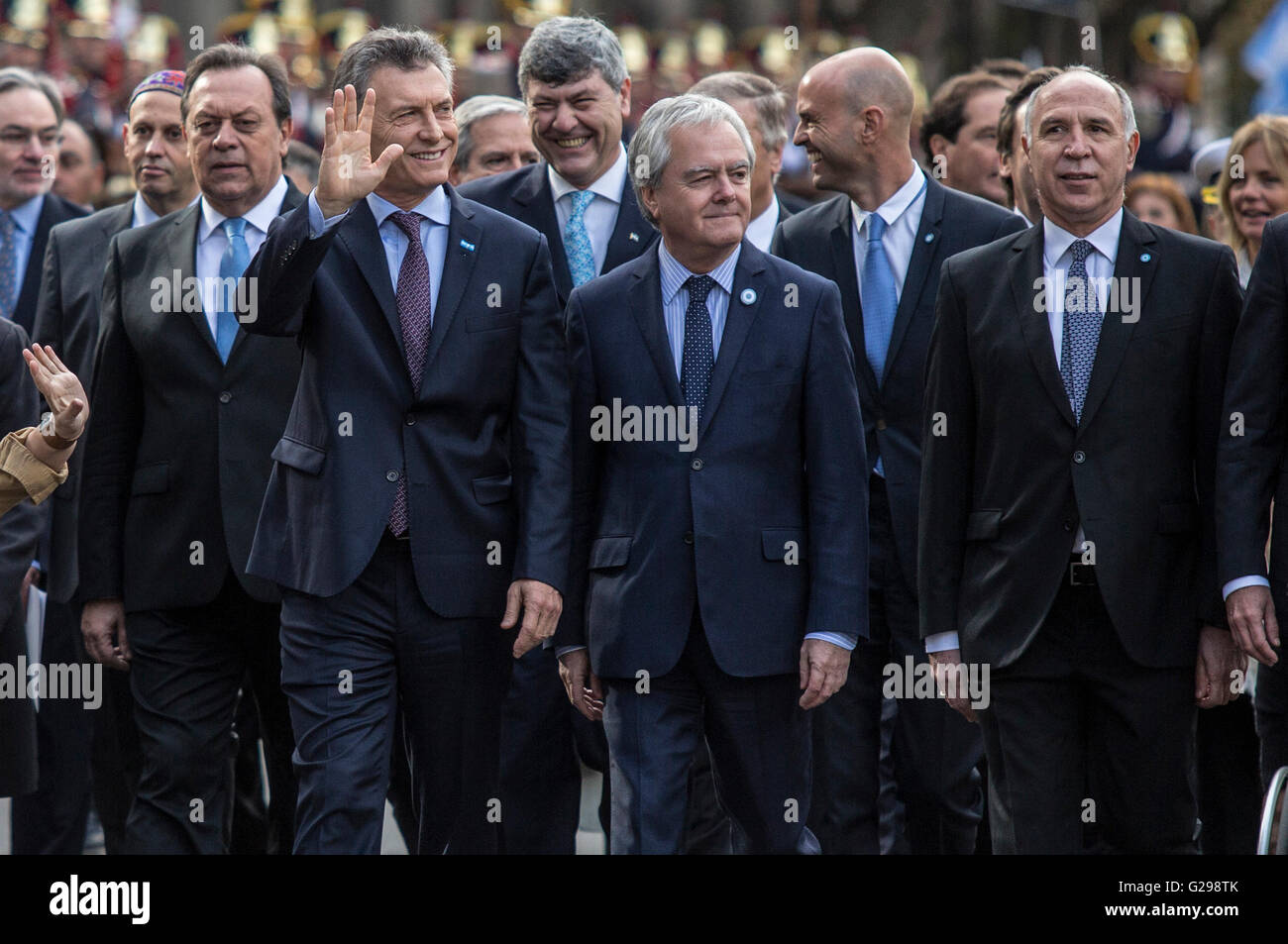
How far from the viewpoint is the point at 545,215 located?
6660 millimetres

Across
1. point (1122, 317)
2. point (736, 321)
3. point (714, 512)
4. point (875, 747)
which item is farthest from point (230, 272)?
point (1122, 317)

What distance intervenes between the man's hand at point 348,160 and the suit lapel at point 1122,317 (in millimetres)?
1891

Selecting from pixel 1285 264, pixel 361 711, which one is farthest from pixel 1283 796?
pixel 361 711

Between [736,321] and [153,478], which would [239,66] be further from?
[736,321]

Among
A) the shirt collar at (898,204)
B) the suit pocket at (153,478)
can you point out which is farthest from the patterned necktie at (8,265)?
the shirt collar at (898,204)

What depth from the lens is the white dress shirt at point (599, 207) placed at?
666 cm

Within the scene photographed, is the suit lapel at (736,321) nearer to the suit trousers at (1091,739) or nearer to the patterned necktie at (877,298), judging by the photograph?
the patterned necktie at (877,298)

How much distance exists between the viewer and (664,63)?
31.7m

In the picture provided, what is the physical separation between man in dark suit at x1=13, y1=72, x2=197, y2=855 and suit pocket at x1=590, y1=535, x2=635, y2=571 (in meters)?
2.22

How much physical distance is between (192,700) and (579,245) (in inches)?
75.3

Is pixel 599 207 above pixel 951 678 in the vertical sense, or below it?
above
